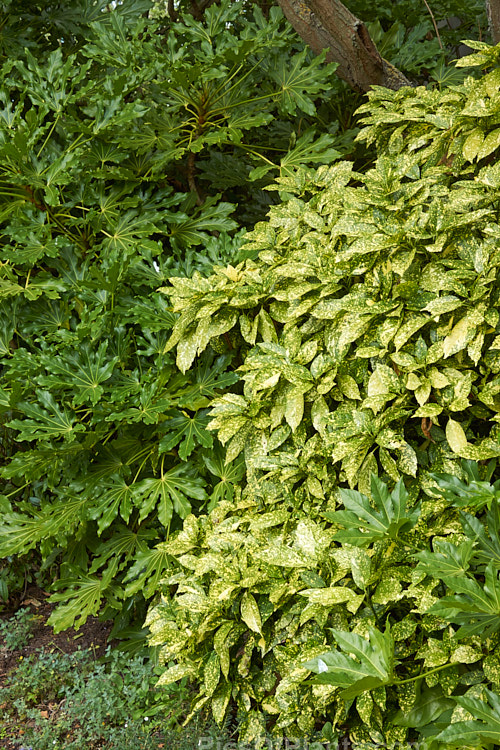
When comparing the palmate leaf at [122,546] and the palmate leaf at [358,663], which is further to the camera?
the palmate leaf at [122,546]

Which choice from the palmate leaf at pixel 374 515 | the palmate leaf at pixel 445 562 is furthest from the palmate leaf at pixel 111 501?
the palmate leaf at pixel 445 562

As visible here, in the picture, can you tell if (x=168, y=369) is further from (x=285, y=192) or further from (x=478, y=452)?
(x=478, y=452)

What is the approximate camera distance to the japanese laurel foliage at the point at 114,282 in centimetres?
246

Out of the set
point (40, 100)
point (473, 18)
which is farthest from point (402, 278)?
point (473, 18)

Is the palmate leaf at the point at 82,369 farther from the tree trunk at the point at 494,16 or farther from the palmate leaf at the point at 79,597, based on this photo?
the tree trunk at the point at 494,16

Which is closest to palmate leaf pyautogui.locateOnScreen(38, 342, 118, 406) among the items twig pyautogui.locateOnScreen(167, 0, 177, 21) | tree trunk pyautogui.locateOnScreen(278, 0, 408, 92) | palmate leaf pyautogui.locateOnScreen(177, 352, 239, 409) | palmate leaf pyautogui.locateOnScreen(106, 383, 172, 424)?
palmate leaf pyautogui.locateOnScreen(106, 383, 172, 424)

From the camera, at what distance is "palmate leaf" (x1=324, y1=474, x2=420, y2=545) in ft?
5.17

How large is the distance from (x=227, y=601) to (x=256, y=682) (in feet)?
1.01

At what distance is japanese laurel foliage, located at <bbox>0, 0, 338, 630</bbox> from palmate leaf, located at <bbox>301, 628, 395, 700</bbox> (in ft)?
3.20

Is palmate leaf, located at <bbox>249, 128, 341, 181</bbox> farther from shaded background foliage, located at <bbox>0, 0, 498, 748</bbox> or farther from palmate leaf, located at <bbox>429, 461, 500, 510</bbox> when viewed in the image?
palmate leaf, located at <bbox>429, 461, 500, 510</bbox>

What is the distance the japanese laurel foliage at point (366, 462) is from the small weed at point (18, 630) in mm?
1090

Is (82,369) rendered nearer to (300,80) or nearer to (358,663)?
(358,663)

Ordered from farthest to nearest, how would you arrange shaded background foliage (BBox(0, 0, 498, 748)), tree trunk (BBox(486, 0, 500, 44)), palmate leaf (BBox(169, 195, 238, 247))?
palmate leaf (BBox(169, 195, 238, 247))
tree trunk (BBox(486, 0, 500, 44))
shaded background foliage (BBox(0, 0, 498, 748))

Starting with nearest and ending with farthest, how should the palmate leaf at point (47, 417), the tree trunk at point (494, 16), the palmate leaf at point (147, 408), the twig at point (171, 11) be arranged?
the palmate leaf at point (147, 408) → the palmate leaf at point (47, 417) → the tree trunk at point (494, 16) → the twig at point (171, 11)
